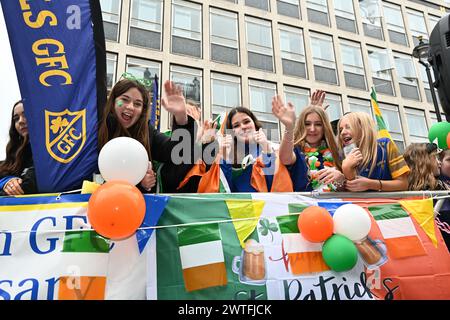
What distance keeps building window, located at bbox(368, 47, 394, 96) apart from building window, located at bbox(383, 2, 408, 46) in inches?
44.6

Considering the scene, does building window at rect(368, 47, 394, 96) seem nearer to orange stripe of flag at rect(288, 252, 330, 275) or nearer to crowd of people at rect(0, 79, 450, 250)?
crowd of people at rect(0, 79, 450, 250)

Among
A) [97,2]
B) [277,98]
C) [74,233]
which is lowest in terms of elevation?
[74,233]

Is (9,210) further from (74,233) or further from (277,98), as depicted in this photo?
(277,98)

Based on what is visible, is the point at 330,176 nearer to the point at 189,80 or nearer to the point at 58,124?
the point at 58,124

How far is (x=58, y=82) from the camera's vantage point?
2.03m

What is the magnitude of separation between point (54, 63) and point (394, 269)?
2357mm

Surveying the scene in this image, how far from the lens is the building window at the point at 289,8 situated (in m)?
14.5

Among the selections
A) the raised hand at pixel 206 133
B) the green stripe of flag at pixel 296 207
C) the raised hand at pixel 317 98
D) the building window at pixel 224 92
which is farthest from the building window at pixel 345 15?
the green stripe of flag at pixel 296 207

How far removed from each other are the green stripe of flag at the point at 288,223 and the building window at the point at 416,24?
18336 millimetres

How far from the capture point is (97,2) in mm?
2182

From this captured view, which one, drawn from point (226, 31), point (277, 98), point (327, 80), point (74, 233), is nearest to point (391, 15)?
point (327, 80)

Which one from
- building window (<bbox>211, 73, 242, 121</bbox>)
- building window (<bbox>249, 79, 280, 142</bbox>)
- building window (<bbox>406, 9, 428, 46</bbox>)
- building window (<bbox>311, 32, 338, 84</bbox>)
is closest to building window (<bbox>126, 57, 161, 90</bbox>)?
building window (<bbox>211, 73, 242, 121</bbox>)

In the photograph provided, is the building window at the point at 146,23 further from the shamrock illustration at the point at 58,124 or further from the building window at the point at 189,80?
the shamrock illustration at the point at 58,124

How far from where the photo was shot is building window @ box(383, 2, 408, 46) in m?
16.3
